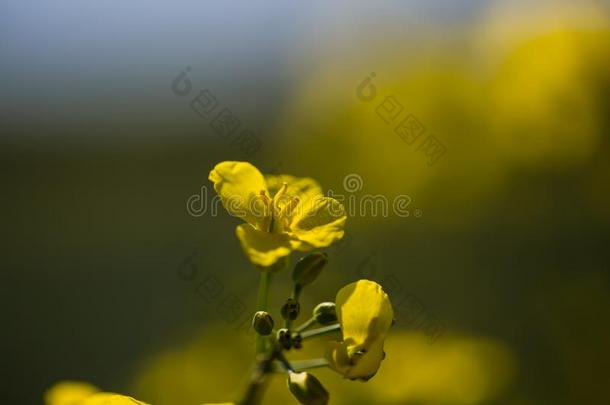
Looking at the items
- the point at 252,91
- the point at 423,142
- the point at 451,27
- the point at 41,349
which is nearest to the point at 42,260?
the point at 41,349

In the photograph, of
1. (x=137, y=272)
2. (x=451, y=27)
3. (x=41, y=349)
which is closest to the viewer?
(x=41, y=349)

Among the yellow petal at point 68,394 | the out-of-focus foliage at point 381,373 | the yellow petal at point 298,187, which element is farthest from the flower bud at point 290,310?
the out-of-focus foliage at point 381,373

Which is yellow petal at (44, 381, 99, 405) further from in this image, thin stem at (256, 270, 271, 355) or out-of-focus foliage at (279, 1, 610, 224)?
out-of-focus foliage at (279, 1, 610, 224)

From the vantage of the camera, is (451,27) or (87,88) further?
(87,88)

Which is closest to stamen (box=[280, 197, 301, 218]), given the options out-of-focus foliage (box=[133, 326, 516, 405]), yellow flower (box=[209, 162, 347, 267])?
yellow flower (box=[209, 162, 347, 267])

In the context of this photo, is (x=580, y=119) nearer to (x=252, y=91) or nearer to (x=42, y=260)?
(x=252, y=91)
